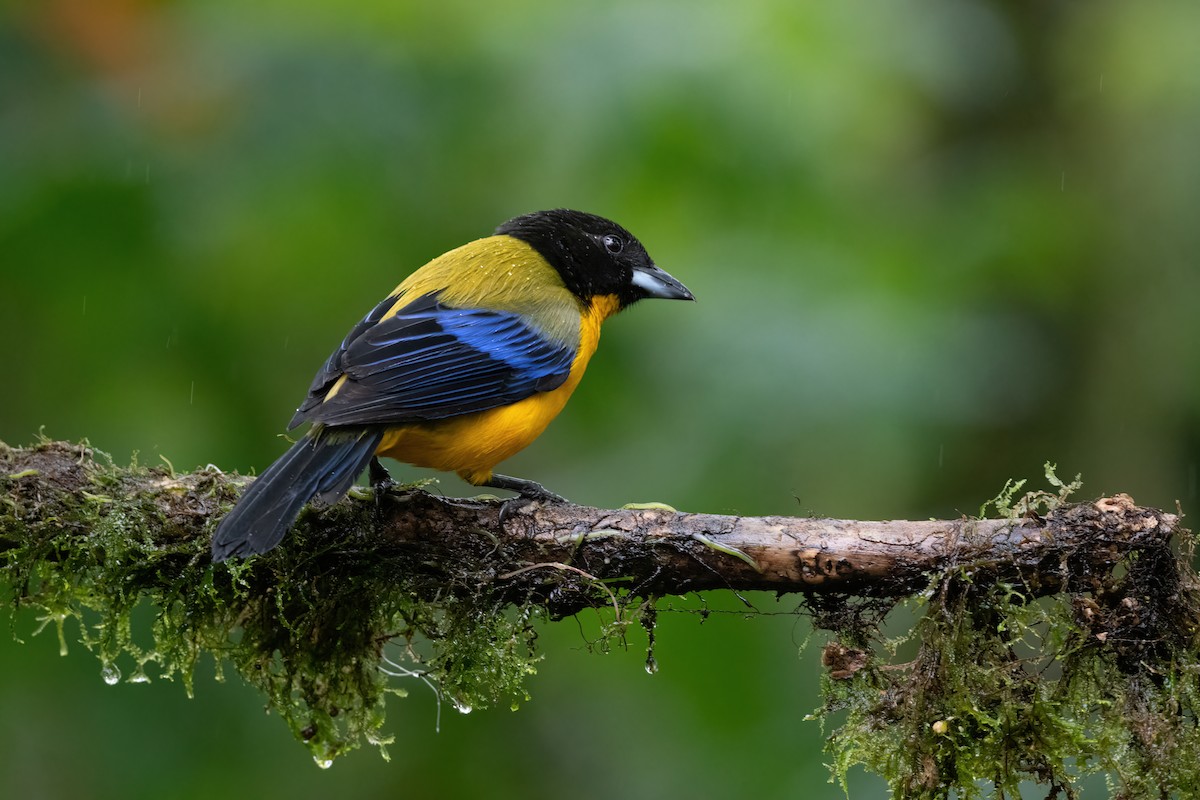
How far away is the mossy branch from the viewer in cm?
317

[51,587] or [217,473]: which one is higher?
[217,473]

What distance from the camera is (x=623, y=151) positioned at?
4.69 meters

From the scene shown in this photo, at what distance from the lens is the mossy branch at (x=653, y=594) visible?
10.4ft

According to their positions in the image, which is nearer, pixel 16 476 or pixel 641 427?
pixel 16 476

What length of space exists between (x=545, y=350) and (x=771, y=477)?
101 cm

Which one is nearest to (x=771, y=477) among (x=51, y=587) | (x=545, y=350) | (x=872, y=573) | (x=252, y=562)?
(x=545, y=350)

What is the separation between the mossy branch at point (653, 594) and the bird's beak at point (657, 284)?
1.70 m

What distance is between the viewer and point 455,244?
5.17 metres

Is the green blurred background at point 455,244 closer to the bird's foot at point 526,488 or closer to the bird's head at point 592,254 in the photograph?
the bird's head at point 592,254

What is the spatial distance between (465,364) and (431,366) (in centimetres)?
18

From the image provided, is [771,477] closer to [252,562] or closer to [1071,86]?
[252,562]

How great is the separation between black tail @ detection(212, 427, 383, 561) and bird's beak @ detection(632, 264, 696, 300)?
1699 mm

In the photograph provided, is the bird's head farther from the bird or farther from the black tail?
the black tail

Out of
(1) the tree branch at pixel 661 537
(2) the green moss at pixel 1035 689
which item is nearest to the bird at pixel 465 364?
(1) the tree branch at pixel 661 537
